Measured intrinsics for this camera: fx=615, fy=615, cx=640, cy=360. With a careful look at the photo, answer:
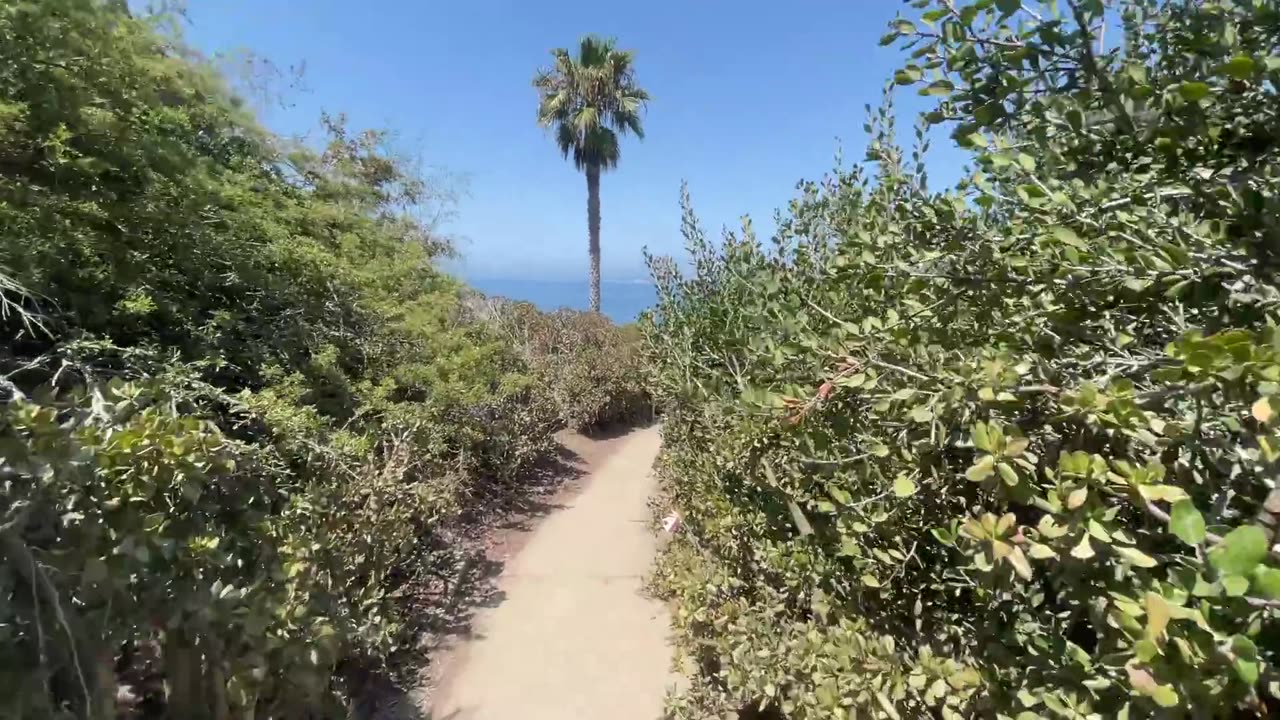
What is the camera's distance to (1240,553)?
0.73 meters

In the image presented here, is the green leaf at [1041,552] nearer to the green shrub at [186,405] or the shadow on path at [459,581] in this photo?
the green shrub at [186,405]

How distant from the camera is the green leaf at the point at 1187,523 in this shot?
808 millimetres

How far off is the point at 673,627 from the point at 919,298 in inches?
145

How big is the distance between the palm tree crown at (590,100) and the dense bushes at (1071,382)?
17979mm

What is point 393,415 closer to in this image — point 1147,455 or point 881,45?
point 881,45

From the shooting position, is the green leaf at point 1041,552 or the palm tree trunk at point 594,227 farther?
the palm tree trunk at point 594,227

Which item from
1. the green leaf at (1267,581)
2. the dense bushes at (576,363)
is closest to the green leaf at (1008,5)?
the green leaf at (1267,581)

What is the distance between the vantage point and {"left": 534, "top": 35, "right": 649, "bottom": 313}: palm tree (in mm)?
19203

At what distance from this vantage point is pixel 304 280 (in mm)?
5566

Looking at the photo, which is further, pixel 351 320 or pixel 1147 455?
pixel 351 320

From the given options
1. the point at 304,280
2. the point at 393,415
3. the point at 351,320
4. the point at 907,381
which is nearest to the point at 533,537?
the point at 393,415

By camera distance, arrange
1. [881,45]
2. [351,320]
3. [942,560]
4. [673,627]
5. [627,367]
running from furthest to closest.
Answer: [627,367] → [351,320] → [673,627] → [942,560] → [881,45]

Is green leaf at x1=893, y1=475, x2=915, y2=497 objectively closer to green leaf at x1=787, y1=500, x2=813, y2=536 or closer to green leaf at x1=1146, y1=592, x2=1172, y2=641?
green leaf at x1=1146, y1=592, x2=1172, y2=641

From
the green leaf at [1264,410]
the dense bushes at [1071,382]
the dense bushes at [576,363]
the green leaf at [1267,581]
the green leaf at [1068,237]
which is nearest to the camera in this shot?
the green leaf at [1267,581]
